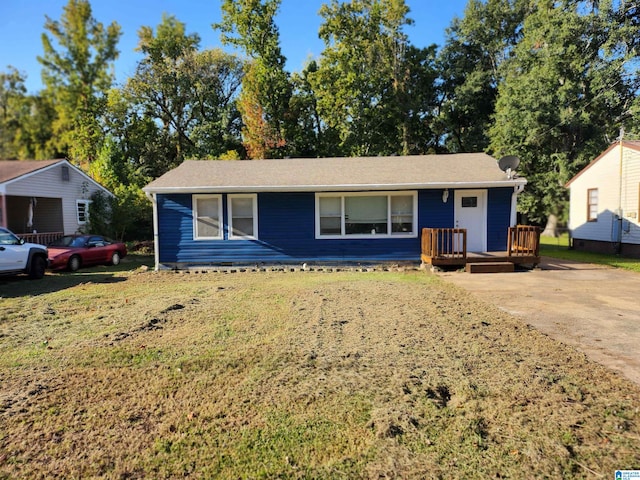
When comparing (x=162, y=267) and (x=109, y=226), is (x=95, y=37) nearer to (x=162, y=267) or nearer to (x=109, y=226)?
(x=109, y=226)

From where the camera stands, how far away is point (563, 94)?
22219mm

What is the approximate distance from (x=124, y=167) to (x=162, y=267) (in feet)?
52.1

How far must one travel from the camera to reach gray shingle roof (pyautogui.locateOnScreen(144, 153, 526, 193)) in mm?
11805

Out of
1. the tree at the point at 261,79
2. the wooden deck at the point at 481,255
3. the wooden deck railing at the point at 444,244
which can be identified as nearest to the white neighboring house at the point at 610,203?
the wooden deck at the point at 481,255

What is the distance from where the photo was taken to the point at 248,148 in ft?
87.4

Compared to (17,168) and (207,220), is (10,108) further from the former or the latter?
(207,220)

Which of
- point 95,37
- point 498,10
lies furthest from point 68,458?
point 95,37

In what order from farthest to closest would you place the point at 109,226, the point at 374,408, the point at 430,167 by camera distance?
1. the point at 109,226
2. the point at 430,167
3. the point at 374,408

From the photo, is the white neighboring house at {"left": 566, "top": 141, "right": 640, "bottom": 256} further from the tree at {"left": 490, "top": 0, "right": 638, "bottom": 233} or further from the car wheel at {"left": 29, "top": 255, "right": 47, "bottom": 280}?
the car wheel at {"left": 29, "top": 255, "right": 47, "bottom": 280}

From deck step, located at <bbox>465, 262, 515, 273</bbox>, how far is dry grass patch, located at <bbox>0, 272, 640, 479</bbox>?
4.58 meters

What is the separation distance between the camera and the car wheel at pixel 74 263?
12.7 meters

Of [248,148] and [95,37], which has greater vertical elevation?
[95,37]

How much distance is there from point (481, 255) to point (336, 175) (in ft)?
17.0

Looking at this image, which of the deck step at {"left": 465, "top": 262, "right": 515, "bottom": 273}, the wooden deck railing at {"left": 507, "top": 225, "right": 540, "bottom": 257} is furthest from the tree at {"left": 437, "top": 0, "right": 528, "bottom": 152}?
the deck step at {"left": 465, "top": 262, "right": 515, "bottom": 273}
